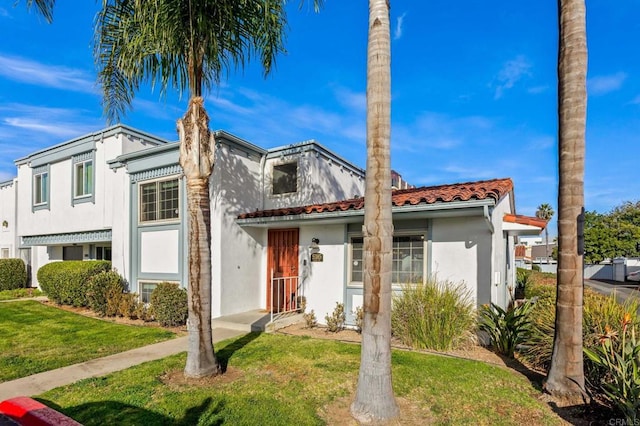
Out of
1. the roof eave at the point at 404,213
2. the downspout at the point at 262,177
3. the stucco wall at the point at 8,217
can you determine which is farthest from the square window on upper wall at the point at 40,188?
the roof eave at the point at 404,213

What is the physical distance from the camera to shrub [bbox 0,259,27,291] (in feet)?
55.9

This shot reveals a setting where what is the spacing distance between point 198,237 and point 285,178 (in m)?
6.15

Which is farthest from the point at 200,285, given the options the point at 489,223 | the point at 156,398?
the point at 489,223

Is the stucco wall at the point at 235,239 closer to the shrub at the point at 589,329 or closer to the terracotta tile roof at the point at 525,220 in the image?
the terracotta tile roof at the point at 525,220

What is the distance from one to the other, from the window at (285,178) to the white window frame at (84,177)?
7983 millimetres

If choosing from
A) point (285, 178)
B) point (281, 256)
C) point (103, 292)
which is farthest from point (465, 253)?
point (103, 292)

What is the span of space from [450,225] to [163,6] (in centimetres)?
701

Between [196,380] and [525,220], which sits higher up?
[525,220]

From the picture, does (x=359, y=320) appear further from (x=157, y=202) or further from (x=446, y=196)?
(x=157, y=202)

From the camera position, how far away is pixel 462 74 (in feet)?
37.0

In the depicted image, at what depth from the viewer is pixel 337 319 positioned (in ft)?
29.2

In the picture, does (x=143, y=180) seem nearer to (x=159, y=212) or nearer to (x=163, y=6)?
(x=159, y=212)

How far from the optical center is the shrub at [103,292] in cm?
1108

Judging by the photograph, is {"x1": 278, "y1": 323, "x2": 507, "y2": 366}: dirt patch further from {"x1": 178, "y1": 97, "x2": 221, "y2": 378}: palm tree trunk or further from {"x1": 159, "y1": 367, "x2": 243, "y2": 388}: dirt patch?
{"x1": 178, "y1": 97, "x2": 221, "y2": 378}: palm tree trunk
